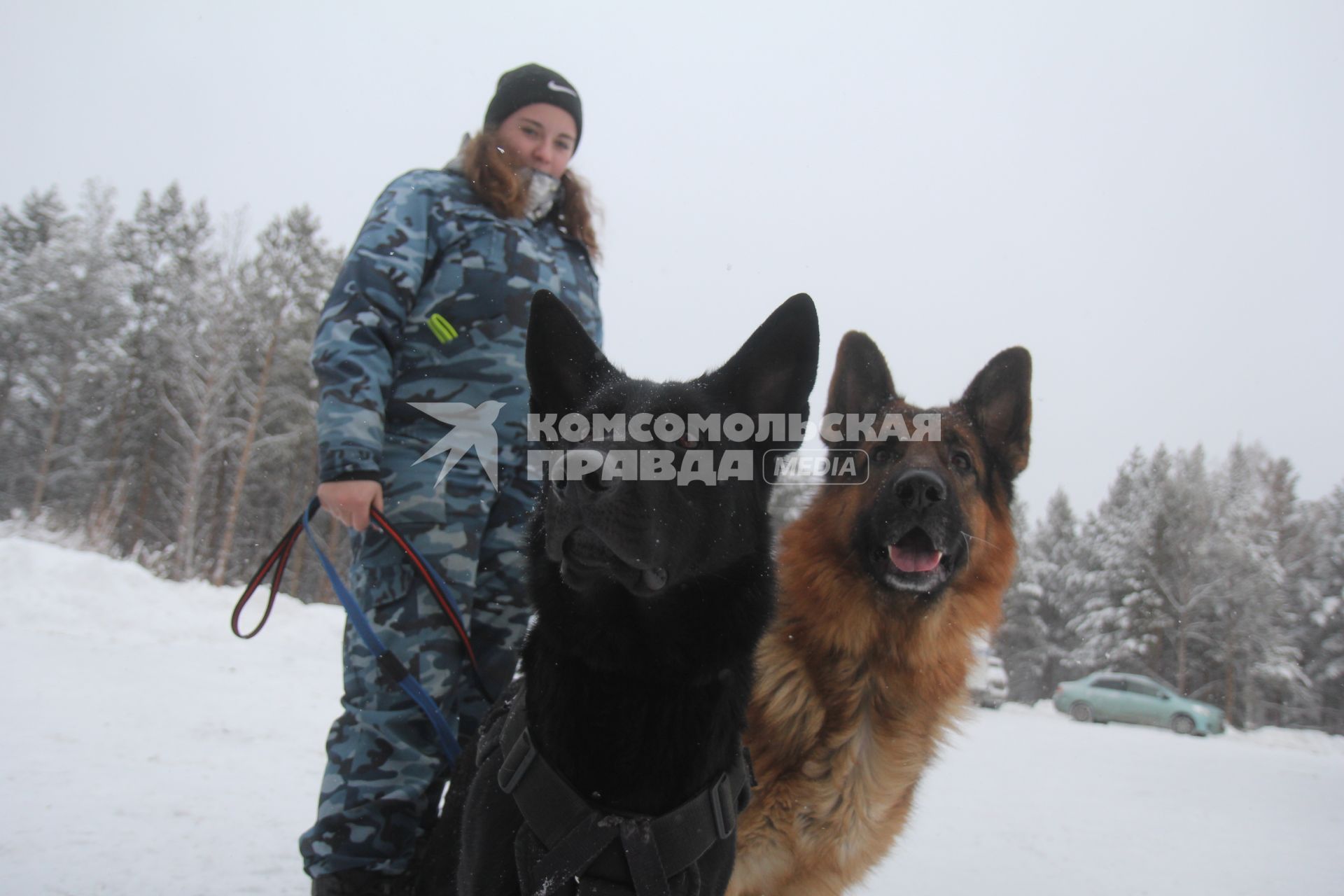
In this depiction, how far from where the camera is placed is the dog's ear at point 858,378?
10.5 feet

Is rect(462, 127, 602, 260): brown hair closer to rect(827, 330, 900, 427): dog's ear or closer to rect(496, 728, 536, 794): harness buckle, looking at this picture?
rect(827, 330, 900, 427): dog's ear

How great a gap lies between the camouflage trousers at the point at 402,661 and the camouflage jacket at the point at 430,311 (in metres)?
0.21

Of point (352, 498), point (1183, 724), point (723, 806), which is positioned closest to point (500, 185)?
point (352, 498)

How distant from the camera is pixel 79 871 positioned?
8.46 ft

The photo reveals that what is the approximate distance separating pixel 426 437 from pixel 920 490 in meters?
1.87

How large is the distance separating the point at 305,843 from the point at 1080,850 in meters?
4.54

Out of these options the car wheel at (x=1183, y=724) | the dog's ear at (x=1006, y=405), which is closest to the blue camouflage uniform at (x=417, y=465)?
the dog's ear at (x=1006, y=405)

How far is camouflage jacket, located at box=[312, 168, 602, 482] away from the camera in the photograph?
92.9 inches

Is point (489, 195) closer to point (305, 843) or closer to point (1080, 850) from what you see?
point (305, 843)

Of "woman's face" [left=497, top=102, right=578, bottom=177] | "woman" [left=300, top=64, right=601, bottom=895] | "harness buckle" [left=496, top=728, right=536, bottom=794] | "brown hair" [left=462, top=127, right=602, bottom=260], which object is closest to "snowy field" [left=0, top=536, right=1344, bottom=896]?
"woman" [left=300, top=64, right=601, bottom=895]

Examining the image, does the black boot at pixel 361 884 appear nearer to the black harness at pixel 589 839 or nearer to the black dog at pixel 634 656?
the black dog at pixel 634 656

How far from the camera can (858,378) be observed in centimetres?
322

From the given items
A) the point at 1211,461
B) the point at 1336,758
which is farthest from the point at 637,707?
the point at 1211,461

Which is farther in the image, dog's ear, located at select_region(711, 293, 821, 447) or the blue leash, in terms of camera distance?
the blue leash
